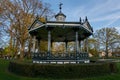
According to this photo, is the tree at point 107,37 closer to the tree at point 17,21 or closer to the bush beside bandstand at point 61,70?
the tree at point 17,21

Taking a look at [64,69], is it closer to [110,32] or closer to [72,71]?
[72,71]

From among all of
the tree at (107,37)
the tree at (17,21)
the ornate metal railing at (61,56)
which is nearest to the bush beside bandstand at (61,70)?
the ornate metal railing at (61,56)

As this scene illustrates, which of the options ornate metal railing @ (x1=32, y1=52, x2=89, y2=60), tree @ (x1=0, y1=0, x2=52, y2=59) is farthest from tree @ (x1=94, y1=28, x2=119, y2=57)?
ornate metal railing @ (x1=32, y1=52, x2=89, y2=60)

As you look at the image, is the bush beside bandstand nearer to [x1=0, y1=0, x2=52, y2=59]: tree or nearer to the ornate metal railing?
the ornate metal railing

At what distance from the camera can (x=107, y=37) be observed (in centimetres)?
6575

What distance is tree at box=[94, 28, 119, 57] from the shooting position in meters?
64.8

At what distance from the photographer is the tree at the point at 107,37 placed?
64.8 metres

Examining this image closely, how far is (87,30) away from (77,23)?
2.23 meters

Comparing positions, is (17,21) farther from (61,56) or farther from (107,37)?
(107,37)

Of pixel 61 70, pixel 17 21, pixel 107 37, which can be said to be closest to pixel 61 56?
pixel 61 70

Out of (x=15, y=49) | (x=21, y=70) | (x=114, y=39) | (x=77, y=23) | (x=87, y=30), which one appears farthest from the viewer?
(x=114, y=39)

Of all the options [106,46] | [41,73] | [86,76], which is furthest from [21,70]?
[106,46]

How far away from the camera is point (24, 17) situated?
36.5m

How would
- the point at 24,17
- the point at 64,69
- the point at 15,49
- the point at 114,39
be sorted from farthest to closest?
1. the point at 114,39
2. the point at 15,49
3. the point at 24,17
4. the point at 64,69
